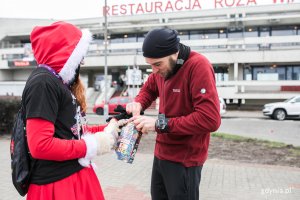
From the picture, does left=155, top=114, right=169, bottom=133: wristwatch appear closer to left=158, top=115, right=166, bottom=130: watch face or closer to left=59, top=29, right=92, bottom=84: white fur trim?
left=158, top=115, right=166, bottom=130: watch face

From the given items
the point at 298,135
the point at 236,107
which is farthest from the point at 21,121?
the point at 236,107

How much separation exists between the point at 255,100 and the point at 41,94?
104ft

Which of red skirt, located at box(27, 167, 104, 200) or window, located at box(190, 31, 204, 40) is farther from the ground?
window, located at box(190, 31, 204, 40)

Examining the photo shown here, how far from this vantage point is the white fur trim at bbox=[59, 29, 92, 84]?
7.13 ft

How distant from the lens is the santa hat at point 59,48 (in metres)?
2.14

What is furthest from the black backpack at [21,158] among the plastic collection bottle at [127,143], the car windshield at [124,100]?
the car windshield at [124,100]

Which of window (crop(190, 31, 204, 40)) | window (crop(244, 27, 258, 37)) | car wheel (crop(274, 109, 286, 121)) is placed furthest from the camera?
window (crop(190, 31, 204, 40))

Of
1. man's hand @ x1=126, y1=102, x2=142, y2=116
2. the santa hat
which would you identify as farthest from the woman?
man's hand @ x1=126, y1=102, x2=142, y2=116

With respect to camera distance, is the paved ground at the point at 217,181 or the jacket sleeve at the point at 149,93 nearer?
the jacket sleeve at the point at 149,93

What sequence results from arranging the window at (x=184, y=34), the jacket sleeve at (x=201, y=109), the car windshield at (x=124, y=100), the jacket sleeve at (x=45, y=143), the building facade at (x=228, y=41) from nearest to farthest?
the jacket sleeve at (x=45, y=143) → the jacket sleeve at (x=201, y=109) → the car windshield at (x=124, y=100) → the building facade at (x=228, y=41) → the window at (x=184, y=34)

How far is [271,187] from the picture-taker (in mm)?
5789

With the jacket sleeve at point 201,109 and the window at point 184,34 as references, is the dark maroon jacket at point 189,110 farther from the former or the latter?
the window at point 184,34

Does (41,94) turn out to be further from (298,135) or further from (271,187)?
(298,135)

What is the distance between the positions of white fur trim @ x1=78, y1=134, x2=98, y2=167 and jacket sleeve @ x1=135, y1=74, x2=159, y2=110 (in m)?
0.87
